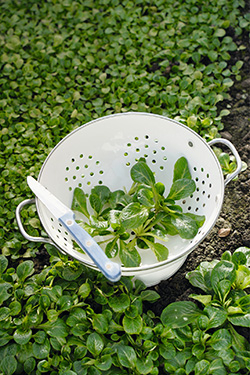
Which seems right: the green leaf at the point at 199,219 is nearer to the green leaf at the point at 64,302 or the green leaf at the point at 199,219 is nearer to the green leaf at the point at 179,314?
the green leaf at the point at 179,314

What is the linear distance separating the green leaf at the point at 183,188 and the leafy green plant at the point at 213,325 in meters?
0.19

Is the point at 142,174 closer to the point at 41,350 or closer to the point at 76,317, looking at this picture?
the point at 76,317

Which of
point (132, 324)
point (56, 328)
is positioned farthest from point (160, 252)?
point (56, 328)

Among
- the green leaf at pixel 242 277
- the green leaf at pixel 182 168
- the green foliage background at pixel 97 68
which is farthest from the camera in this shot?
the green foliage background at pixel 97 68

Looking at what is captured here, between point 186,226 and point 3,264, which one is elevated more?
point 186,226

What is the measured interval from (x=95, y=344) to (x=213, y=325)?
274 mm

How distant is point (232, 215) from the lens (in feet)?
3.93

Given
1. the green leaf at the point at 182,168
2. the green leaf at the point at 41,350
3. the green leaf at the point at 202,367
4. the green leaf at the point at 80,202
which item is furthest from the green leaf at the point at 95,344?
the green leaf at the point at 182,168

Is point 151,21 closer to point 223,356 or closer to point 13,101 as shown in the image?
point 13,101

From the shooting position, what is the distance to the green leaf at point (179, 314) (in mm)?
946

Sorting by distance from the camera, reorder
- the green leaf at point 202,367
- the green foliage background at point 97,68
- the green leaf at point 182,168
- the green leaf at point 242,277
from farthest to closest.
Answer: the green foliage background at point 97,68 < the green leaf at point 182,168 < the green leaf at point 242,277 < the green leaf at point 202,367

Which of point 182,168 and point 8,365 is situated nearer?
point 8,365

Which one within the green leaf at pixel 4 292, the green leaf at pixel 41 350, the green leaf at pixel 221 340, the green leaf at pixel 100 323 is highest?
the green leaf at pixel 221 340

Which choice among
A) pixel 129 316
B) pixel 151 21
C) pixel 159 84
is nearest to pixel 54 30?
pixel 151 21
